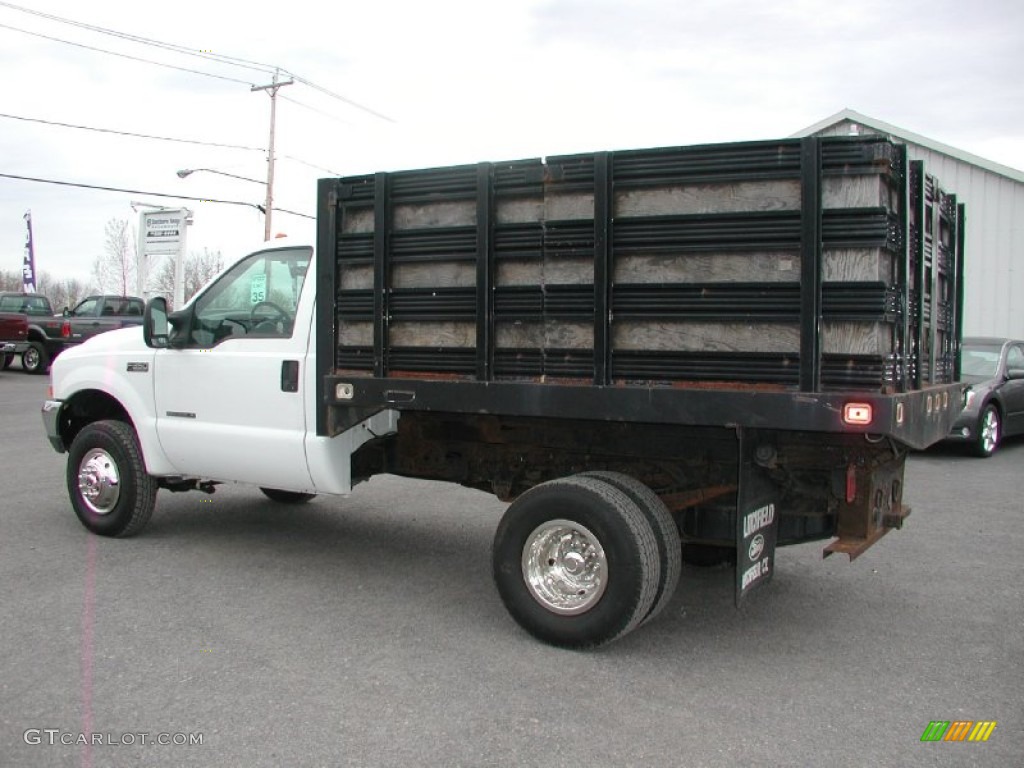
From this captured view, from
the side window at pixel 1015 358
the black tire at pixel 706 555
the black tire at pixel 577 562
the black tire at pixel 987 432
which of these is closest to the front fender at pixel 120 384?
the black tire at pixel 577 562

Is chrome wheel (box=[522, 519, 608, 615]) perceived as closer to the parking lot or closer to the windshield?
the parking lot

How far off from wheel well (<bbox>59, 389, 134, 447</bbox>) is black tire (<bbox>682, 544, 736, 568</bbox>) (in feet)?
13.6

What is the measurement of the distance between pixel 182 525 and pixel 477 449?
294 cm

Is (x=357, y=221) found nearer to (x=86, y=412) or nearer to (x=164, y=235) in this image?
(x=86, y=412)

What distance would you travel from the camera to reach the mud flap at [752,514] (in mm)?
4152

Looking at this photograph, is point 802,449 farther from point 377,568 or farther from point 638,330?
point 377,568

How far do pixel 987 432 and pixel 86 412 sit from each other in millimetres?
10322

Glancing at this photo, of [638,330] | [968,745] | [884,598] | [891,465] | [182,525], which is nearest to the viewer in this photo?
[968,745]

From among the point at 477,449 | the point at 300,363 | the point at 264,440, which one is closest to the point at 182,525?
the point at 264,440

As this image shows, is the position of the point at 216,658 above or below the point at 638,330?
below

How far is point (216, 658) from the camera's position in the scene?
165 inches

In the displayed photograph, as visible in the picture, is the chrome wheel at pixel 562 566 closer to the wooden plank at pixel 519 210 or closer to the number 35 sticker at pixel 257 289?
the wooden plank at pixel 519 210

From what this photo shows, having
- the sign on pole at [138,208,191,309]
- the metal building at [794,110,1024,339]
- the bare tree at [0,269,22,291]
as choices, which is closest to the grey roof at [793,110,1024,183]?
the metal building at [794,110,1024,339]

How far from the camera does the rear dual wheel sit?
4.12 meters
